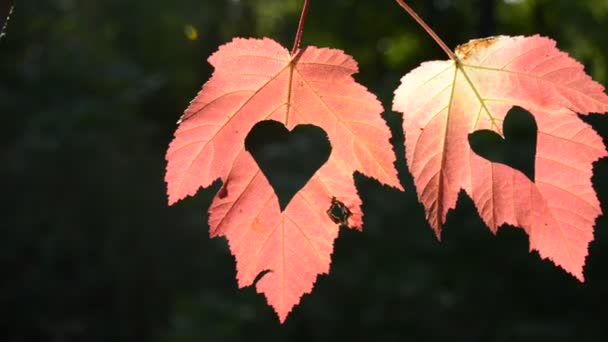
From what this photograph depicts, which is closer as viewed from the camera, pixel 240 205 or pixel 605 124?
pixel 240 205

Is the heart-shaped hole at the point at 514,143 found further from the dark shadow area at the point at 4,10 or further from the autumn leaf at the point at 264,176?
the dark shadow area at the point at 4,10

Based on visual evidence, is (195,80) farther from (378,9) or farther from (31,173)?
(31,173)

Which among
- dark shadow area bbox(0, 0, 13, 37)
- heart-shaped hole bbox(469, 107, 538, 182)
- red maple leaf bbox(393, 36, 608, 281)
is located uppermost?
heart-shaped hole bbox(469, 107, 538, 182)

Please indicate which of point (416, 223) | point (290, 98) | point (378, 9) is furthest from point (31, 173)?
point (378, 9)

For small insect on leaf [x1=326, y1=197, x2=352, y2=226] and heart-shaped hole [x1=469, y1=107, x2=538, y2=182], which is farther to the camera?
heart-shaped hole [x1=469, y1=107, x2=538, y2=182]

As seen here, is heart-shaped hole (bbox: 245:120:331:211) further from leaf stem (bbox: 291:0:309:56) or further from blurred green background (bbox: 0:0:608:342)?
leaf stem (bbox: 291:0:309:56)

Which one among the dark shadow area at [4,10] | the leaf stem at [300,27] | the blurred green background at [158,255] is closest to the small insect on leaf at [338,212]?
the leaf stem at [300,27]

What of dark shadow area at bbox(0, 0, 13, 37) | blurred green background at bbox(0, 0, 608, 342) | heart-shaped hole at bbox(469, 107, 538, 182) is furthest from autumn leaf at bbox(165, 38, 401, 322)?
heart-shaped hole at bbox(469, 107, 538, 182)
